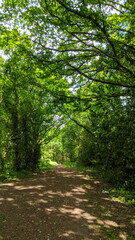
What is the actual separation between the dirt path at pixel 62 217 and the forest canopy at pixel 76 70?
2.33m

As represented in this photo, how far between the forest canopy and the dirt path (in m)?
2.33

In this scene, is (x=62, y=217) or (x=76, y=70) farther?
(x=76, y=70)

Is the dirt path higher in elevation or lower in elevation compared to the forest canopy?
lower

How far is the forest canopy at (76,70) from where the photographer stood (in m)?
4.04

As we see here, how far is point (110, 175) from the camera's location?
7.52m

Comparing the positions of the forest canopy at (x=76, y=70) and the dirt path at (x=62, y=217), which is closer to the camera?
the dirt path at (x=62, y=217)

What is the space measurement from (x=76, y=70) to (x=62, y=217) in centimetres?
439

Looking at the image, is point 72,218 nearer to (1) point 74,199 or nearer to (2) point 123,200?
(1) point 74,199

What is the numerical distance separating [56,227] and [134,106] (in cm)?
504

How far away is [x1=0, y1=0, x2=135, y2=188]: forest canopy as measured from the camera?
4039mm

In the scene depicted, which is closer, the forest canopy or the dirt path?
the dirt path

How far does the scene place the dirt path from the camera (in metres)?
3.13

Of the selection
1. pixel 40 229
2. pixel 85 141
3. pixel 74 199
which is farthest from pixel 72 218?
pixel 85 141

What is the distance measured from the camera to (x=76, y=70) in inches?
195
